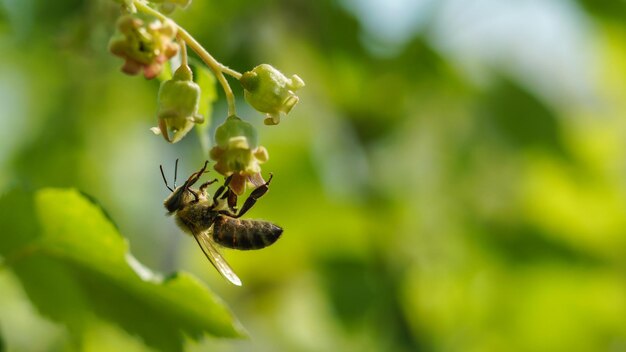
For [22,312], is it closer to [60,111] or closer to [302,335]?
[60,111]

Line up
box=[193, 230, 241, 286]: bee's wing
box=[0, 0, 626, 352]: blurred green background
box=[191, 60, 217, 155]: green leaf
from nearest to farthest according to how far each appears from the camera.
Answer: box=[191, 60, 217, 155]: green leaf < box=[193, 230, 241, 286]: bee's wing < box=[0, 0, 626, 352]: blurred green background

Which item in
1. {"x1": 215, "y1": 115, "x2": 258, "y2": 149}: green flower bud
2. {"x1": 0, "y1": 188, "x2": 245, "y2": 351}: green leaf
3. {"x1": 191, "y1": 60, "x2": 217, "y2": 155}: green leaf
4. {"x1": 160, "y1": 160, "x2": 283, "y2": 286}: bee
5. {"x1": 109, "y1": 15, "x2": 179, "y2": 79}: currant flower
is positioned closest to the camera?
{"x1": 109, "y1": 15, "x2": 179, "y2": 79}: currant flower

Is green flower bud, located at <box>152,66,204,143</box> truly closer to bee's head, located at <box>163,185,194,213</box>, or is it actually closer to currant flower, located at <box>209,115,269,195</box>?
currant flower, located at <box>209,115,269,195</box>

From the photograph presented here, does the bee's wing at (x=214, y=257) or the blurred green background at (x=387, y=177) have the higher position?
the blurred green background at (x=387, y=177)

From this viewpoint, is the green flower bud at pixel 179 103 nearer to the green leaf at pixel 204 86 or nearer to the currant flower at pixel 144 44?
the currant flower at pixel 144 44

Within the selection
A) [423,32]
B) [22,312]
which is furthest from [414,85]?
[22,312]

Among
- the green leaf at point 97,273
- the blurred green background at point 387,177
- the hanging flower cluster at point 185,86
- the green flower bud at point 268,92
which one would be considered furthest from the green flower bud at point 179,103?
the blurred green background at point 387,177

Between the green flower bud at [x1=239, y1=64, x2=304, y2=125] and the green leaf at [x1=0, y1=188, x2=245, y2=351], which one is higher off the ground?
the green flower bud at [x1=239, y1=64, x2=304, y2=125]

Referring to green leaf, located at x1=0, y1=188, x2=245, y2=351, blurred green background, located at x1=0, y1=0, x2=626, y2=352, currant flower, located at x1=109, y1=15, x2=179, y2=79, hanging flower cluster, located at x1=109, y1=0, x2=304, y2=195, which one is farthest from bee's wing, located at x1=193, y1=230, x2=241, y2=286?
blurred green background, located at x1=0, y1=0, x2=626, y2=352
